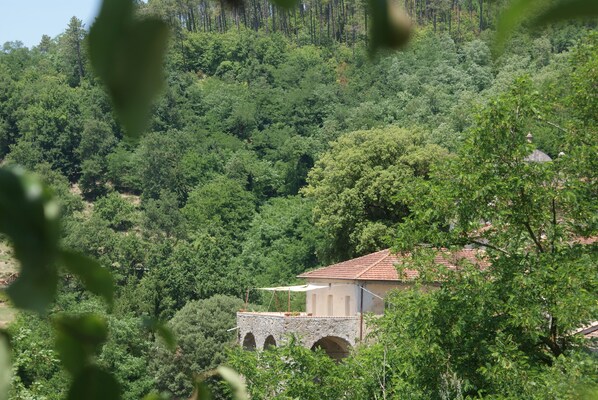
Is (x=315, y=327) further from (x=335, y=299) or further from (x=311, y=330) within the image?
(x=335, y=299)

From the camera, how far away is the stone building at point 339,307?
22750 mm

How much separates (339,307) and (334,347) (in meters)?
1.66

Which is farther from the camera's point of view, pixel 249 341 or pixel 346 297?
pixel 249 341

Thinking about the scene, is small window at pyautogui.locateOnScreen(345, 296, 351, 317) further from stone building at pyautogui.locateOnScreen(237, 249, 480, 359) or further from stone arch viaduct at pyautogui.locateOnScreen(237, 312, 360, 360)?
stone arch viaduct at pyautogui.locateOnScreen(237, 312, 360, 360)

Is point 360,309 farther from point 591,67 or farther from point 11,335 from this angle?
point 11,335

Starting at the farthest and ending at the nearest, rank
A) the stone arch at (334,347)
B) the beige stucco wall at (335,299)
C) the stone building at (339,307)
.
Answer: the stone arch at (334,347), the beige stucco wall at (335,299), the stone building at (339,307)

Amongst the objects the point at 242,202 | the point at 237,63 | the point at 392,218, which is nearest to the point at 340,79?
the point at 237,63

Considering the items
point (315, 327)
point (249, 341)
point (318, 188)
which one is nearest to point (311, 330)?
point (315, 327)

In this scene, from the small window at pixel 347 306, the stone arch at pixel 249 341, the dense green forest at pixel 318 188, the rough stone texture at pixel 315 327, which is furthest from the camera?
the stone arch at pixel 249 341

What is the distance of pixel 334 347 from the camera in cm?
2569

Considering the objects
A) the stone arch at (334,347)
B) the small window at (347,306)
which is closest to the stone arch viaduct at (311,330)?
the stone arch at (334,347)

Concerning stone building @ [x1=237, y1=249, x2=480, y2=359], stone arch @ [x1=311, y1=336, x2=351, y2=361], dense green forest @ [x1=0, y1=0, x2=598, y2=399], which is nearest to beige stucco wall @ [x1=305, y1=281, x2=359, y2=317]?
stone building @ [x1=237, y1=249, x2=480, y2=359]

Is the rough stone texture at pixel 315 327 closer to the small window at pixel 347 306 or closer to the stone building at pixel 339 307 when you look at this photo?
the stone building at pixel 339 307

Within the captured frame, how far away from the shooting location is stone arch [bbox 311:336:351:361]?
959 inches
